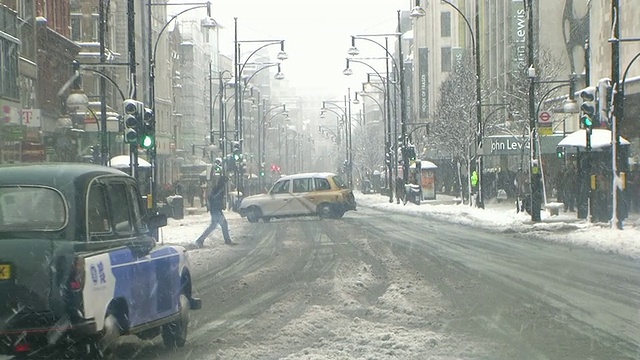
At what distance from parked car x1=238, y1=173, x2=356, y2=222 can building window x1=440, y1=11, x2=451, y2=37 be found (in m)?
66.1

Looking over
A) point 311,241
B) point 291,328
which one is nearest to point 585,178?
point 311,241

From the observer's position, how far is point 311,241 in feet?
88.7

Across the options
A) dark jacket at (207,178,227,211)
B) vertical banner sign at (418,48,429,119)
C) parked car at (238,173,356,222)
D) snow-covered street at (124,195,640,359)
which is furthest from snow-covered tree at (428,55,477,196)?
snow-covered street at (124,195,640,359)

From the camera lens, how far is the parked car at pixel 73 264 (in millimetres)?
7523

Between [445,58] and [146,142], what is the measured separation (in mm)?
79066

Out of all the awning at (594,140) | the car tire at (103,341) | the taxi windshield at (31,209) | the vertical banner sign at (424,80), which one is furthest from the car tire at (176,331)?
the vertical banner sign at (424,80)

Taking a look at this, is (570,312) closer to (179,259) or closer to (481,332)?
(481,332)

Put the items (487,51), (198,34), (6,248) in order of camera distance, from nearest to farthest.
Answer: (6,248)
(487,51)
(198,34)

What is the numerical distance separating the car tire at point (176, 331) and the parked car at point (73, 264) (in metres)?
0.34

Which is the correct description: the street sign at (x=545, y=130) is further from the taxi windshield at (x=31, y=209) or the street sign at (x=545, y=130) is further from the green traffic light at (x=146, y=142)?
the taxi windshield at (x=31, y=209)

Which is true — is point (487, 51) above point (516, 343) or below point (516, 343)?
above

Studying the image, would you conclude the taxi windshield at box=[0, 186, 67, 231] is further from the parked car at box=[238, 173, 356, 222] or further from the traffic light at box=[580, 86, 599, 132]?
the parked car at box=[238, 173, 356, 222]

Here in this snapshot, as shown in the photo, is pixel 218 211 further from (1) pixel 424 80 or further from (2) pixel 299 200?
(1) pixel 424 80

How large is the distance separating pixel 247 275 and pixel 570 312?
6.94 m
